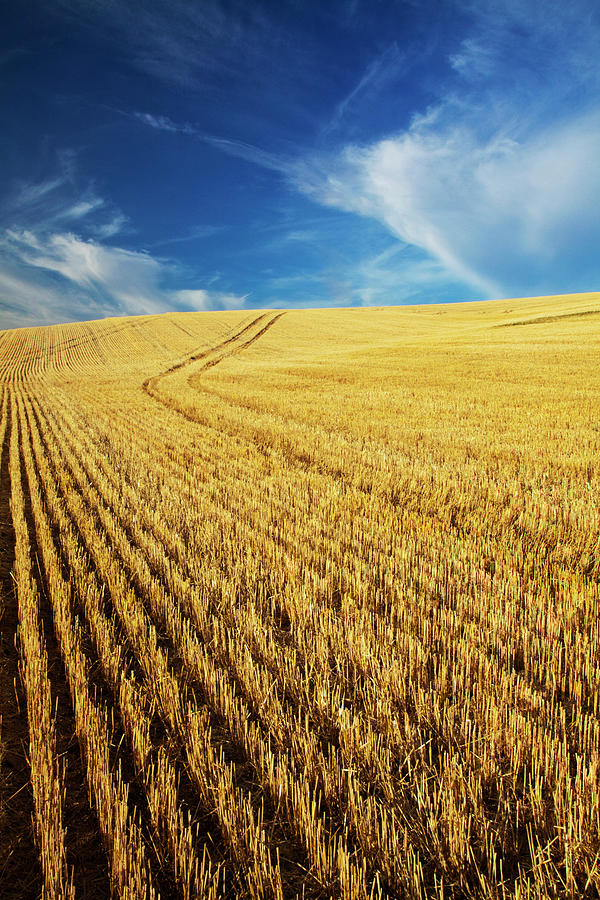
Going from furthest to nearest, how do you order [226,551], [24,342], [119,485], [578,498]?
[24,342] → [119,485] → [578,498] → [226,551]

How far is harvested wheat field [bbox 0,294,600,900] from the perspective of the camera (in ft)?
6.20

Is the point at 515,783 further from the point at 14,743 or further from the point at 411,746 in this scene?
the point at 14,743

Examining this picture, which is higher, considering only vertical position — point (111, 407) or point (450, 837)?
point (111, 407)

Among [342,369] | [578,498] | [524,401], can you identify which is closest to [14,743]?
[578,498]

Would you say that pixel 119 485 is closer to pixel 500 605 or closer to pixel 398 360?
pixel 500 605

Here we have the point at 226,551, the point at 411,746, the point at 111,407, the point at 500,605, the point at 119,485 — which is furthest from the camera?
the point at 111,407

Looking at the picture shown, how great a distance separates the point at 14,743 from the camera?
8.70ft

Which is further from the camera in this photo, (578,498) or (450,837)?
(578,498)

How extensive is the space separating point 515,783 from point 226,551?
11.1 feet

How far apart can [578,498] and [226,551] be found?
474 cm

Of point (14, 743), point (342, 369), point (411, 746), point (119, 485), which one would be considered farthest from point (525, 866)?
point (342, 369)

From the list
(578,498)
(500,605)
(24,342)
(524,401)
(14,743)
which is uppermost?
(24,342)

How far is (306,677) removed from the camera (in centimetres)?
287

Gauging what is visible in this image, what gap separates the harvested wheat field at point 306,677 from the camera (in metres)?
1.89
